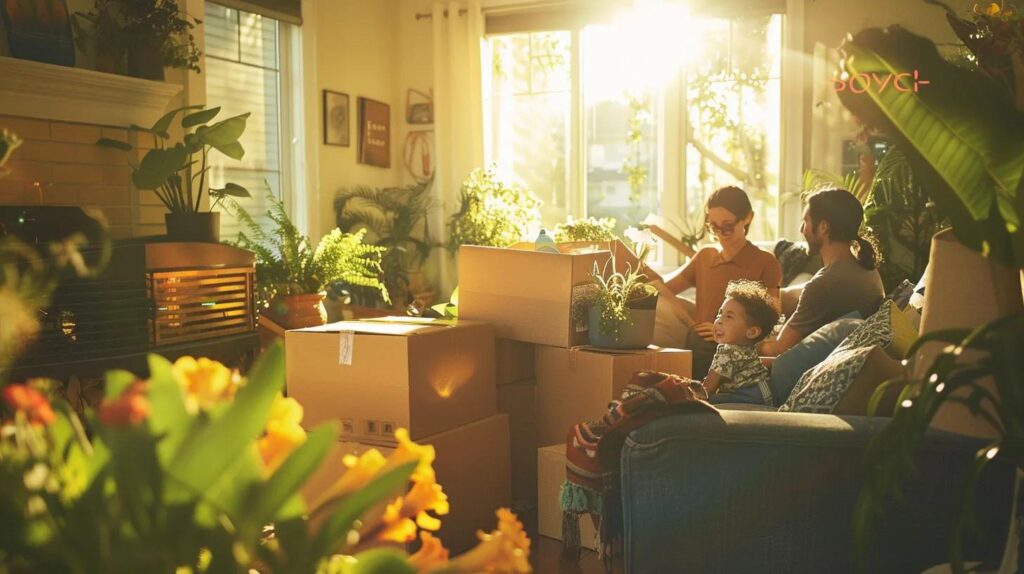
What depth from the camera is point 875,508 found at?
3.75 feet

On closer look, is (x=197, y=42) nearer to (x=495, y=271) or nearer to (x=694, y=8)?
(x=495, y=271)

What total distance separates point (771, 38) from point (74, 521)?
6229 millimetres

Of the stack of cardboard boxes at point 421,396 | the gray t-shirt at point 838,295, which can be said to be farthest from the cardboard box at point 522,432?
the gray t-shirt at point 838,295

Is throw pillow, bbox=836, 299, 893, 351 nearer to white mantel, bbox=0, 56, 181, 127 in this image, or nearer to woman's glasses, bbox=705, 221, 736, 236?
woman's glasses, bbox=705, 221, 736, 236

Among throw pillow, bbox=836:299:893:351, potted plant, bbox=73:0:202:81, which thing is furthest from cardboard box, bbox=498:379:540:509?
potted plant, bbox=73:0:202:81

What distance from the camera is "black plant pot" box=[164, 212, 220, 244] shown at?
422 centimetres

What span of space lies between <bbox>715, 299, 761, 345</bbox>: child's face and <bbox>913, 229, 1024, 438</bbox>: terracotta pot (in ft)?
5.16

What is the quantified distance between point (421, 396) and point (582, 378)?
55 cm

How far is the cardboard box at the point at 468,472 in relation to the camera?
2814 millimetres

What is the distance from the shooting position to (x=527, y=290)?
10.1 feet

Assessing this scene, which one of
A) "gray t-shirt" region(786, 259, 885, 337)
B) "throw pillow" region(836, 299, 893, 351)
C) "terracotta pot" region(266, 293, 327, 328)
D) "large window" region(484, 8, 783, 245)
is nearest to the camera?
"throw pillow" region(836, 299, 893, 351)

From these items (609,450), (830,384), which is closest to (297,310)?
(609,450)

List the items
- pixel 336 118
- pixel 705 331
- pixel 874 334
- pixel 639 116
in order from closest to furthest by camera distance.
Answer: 1. pixel 874 334
2. pixel 705 331
3. pixel 336 118
4. pixel 639 116

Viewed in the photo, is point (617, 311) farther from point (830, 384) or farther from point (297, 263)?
point (297, 263)
